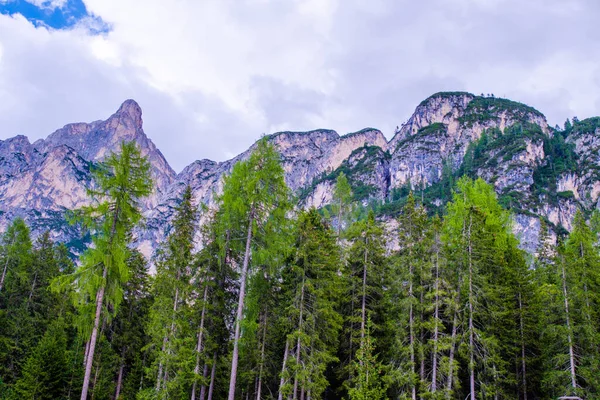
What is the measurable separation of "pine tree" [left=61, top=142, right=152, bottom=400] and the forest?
0.06 m

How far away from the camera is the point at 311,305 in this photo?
21250 millimetres

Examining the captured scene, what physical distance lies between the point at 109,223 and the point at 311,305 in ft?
32.6

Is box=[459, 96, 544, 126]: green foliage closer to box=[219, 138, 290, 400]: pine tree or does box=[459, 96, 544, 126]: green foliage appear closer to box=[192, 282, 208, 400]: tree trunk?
box=[192, 282, 208, 400]: tree trunk

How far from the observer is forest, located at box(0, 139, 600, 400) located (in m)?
17.6

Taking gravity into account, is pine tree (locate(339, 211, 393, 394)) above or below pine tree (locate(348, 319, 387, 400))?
above

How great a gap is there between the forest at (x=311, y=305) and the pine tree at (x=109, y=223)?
0.06 meters

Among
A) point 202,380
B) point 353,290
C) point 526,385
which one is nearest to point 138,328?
point 202,380

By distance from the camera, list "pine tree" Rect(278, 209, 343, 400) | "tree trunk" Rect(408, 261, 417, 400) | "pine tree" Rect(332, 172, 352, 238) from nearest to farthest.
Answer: "pine tree" Rect(278, 209, 343, 400)
"tree trunk" Rect(408, 261, 417, 400)
"pine tree" Rect(332, 172, 352, 238)

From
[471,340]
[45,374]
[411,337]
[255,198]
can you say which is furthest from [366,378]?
[45,374]

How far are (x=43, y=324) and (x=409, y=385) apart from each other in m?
26.2

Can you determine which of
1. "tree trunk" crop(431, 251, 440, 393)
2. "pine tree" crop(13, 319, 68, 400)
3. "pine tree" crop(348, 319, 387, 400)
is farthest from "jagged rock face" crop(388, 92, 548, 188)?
"pine tree" crop(348, 319, 387, 400)

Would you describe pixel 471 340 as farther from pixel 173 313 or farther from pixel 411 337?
pixel 173 313

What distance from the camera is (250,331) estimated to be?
1831 cm

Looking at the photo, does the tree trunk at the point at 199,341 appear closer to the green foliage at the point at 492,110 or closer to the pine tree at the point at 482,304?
the pine tree at the point at 482,304
